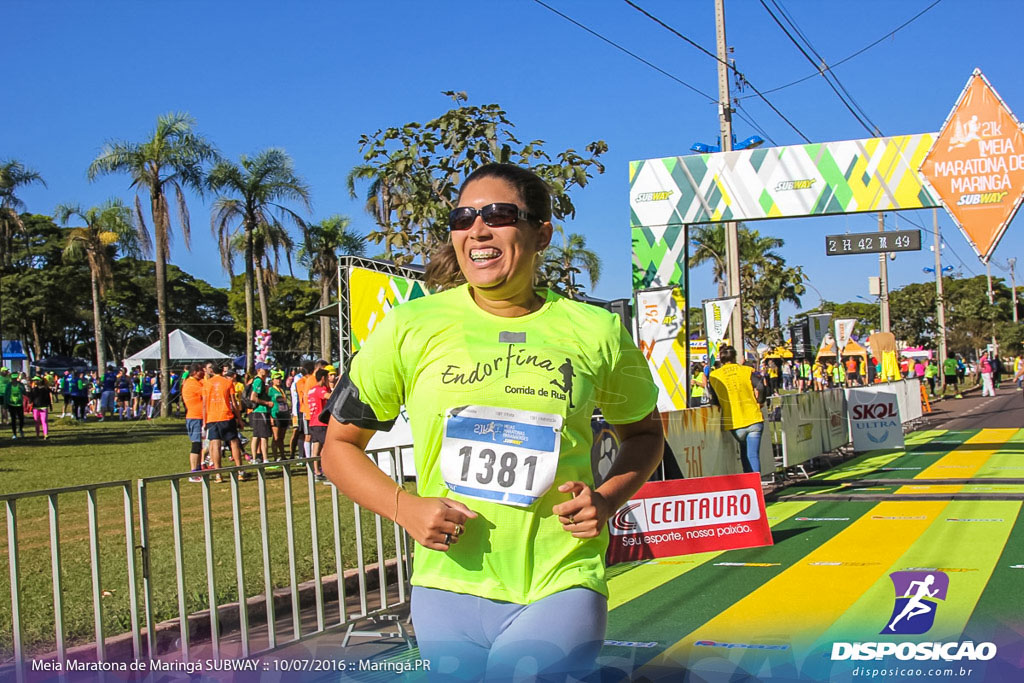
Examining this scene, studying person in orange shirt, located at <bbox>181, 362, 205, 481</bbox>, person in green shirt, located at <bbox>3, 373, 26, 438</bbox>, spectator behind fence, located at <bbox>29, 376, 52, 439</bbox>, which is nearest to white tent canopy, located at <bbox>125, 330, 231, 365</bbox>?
spectator behind fence, located at <bbox>29, 376, 52, 439</bbox>

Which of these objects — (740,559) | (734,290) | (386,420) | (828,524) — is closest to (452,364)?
(386,420)

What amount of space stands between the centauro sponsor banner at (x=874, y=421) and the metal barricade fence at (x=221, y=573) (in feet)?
37.9

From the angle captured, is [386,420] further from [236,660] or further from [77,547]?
[77,547]

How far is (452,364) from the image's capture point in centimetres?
228

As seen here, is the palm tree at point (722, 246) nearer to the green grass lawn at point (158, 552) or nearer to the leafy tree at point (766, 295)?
the leafy tree at point (766, 295)

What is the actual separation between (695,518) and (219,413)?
8.86m

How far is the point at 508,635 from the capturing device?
82.9 inches

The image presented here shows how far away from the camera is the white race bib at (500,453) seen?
2.19 meters

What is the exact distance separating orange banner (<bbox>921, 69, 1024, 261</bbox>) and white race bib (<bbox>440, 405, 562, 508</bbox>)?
11.8 metres

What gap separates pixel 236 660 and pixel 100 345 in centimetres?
3994

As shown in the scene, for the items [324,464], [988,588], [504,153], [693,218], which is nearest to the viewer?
[324,464]

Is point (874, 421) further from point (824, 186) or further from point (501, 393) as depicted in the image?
point (501, 393)

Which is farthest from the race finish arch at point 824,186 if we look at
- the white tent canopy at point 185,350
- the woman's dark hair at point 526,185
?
the white tent canopy at point 185,350

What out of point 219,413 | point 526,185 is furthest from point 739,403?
point 526,185
